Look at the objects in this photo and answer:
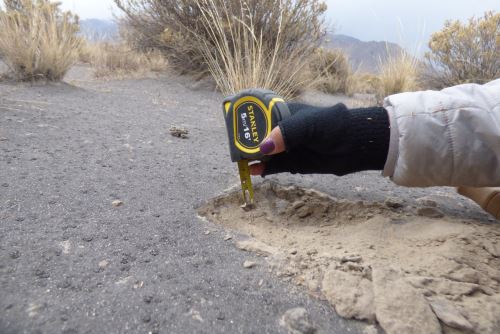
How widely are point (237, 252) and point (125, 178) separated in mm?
628

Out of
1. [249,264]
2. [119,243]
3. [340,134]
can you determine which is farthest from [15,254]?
[340,134]

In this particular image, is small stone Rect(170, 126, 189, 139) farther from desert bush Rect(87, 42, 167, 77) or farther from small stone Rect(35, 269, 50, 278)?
desert bush Rect(87, 42, 167, 77)

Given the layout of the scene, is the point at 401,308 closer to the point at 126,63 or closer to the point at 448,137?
the point at 448,137

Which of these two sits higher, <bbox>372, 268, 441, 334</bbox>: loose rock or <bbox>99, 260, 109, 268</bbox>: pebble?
<bbox>372, 268, 441, 334</bbox>: loose rock

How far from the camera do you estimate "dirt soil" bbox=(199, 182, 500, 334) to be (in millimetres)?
773

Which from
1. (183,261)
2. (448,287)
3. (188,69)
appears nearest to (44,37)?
(188,69)

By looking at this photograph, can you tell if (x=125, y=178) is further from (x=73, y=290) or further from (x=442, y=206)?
(x=442, y=206)

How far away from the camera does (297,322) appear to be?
0.76 metres

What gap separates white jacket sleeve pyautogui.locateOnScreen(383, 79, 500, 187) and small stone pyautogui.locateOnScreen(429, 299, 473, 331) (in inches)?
14.5

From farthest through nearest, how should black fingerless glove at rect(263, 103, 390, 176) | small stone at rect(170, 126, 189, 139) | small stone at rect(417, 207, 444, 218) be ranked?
small stone at rect(170, 126, 189, 139), small stone at rect(417, 207, 444, 218), black fingerless glove at rect(263, 103, 390, 176)

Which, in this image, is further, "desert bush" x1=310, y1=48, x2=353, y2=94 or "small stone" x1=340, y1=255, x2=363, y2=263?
"desert bush" x1=310, y1=48, x2=353, y2=94

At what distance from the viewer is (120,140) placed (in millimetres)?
1840

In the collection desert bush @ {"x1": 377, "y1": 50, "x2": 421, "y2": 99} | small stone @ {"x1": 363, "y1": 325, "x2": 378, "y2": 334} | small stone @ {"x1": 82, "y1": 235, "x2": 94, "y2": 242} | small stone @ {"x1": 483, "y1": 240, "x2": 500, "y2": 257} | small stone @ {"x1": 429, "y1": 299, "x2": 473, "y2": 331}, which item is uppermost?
desert bush @ {"x1": 377, "y1": 50, "x2": 421, "y2": 99}

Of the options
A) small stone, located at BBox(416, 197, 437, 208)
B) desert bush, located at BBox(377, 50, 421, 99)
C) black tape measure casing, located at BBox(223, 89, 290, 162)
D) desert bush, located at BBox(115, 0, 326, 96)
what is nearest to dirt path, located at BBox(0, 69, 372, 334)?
black tape measure casing, located at BBox(223, 89, 290, 162)
